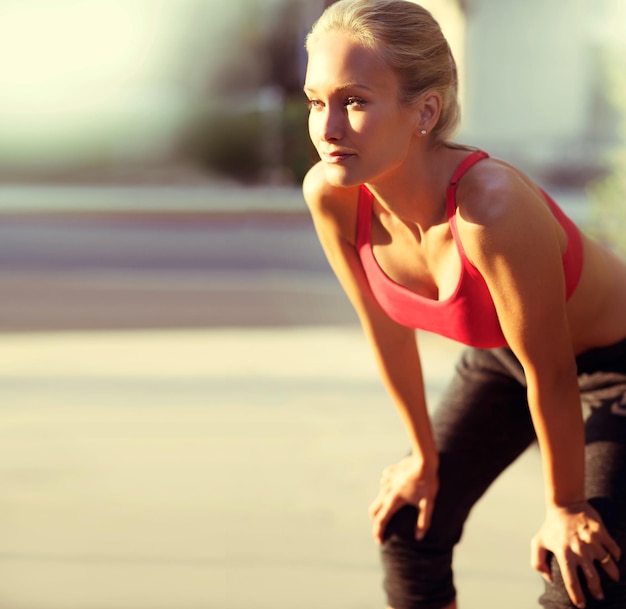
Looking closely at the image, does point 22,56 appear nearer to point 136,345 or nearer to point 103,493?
point 136,345

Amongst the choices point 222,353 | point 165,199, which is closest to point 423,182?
point 222,353

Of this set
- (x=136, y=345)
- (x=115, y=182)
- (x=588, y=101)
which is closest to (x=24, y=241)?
(x=136, y=345)

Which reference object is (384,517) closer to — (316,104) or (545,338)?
(545,338)

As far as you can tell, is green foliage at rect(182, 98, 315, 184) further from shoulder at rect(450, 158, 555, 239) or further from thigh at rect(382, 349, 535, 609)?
shoulder at rect(450, 158, 555, 239)

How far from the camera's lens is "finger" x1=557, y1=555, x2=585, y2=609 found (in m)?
1.81

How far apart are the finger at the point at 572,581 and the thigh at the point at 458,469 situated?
1.02 ft

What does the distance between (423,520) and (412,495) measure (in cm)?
5

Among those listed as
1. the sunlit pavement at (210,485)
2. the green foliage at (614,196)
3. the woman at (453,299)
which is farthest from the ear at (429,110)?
the green foliage at (614,196)

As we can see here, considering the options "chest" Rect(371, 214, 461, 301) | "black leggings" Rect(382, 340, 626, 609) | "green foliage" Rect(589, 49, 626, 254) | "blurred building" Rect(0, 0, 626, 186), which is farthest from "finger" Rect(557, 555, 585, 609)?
"blurred building" Rect(0, 0, 626, 186)

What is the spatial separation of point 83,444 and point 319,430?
93 centimetres

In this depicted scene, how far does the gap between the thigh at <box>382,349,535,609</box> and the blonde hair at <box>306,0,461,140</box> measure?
0.59 m

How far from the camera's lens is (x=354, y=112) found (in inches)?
68.9

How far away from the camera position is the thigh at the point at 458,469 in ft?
6.89

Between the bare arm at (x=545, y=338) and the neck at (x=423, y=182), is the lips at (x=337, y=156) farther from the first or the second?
the bare arm at (x=545, y=338)
